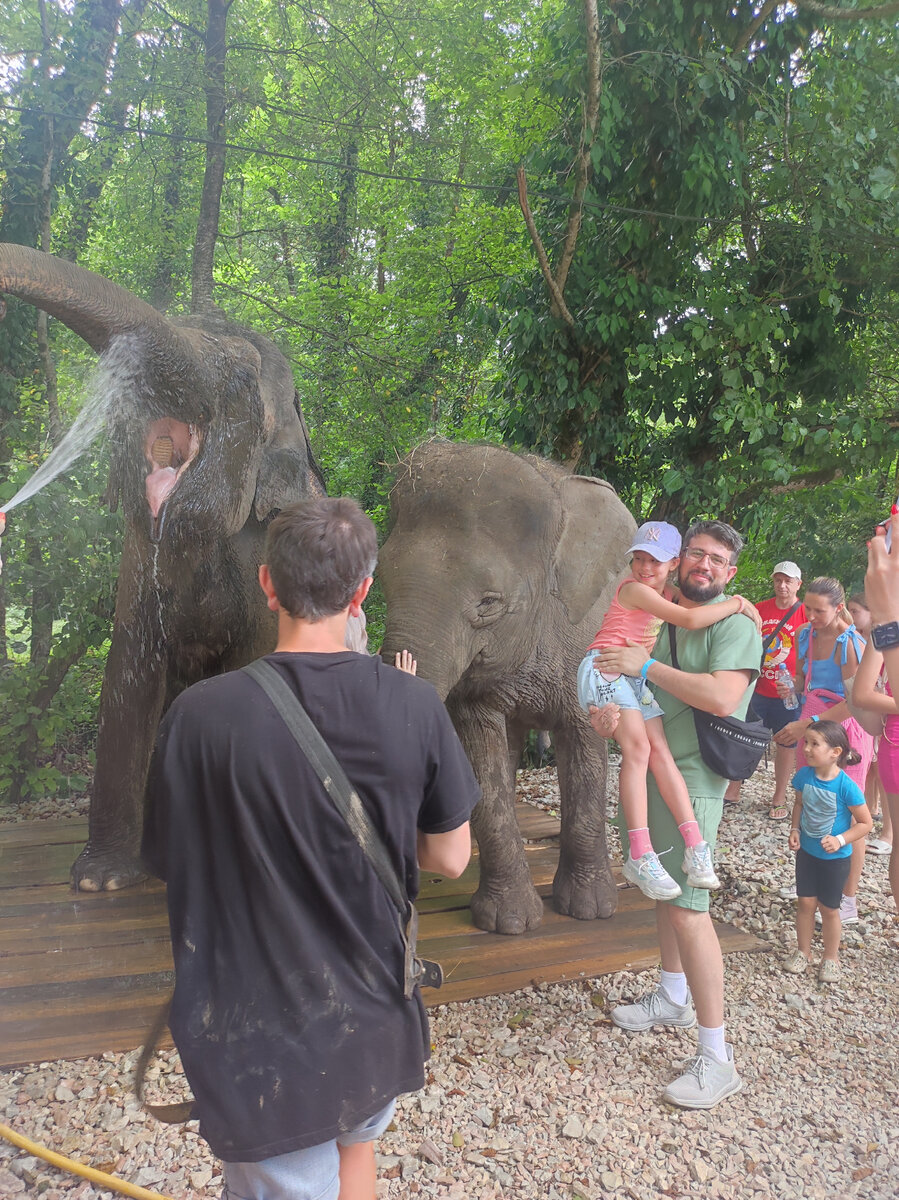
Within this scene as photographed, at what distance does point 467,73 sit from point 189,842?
704 centimetres

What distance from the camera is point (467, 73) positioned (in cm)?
684

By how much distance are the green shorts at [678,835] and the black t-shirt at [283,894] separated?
4.64 ft

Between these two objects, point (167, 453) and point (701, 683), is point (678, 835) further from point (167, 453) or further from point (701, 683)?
point (167, 453)

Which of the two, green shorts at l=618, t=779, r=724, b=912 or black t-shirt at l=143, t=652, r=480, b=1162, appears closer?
black t-shirt at l=143, t=652, r=480, b=1162

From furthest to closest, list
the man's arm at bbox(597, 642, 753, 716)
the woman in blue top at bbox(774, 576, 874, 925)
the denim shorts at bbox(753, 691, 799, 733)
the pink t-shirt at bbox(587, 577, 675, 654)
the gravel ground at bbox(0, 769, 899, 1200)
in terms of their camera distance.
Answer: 1. the denim shorts at bbox(753, 691, 799, 733)
2. the woman in blue top at bbox(774, 576, 874, 925)
3. the pink t-shirt at bbox(587, 577, 675, 654)
4. the man's arm at bbox(597, 642, 753, 716)
5. the gravel ground at bbox(0, 769, 899, 1200)

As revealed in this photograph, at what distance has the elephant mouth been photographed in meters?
3.07

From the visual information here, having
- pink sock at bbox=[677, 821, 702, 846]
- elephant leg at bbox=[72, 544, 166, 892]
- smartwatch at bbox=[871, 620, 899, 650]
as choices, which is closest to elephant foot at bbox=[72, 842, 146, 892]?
elephant leg at bbox=[72, 544, 166, 892]

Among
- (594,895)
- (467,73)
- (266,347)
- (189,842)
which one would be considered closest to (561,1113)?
(594,895)

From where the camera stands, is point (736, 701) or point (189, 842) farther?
point (736, 701)

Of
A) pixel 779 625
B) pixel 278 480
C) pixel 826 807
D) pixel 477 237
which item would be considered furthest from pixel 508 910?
pixel 477 237

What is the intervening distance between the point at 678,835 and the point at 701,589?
75 cm

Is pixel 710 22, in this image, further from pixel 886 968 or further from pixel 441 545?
pixel 886 968

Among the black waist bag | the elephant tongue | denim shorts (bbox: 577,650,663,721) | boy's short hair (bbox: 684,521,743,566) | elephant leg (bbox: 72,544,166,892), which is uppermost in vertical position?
the elephant tongue

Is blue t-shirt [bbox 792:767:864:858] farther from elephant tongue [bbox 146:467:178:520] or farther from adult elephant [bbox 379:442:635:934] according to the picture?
elephant tongue [bbox 146:467:178:520]
